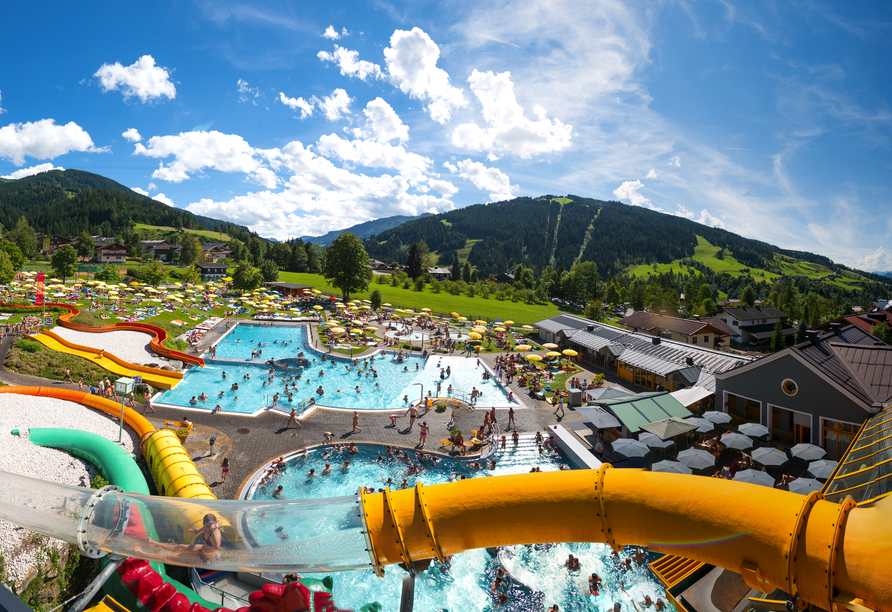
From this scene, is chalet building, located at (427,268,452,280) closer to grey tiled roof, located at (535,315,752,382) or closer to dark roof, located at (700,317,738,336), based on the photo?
dark roof, located at (700,317,738,336)

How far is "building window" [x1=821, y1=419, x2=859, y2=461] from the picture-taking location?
16281mm

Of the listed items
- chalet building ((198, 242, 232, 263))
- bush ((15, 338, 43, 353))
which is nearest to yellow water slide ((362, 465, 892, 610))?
bush ((15, 338, 43, 353))

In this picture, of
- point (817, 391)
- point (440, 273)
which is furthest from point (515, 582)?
point (440, 273)

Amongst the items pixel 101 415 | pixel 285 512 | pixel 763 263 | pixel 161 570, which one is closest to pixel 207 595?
pixel 161 570

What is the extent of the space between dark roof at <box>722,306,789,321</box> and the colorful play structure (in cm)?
7474

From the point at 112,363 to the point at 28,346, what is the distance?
5384 millimetres

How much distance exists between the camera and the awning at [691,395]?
2152 cm

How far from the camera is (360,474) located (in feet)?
54.5

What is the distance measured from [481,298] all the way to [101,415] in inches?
3163

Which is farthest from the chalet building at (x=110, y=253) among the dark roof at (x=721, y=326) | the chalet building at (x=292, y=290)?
the dark roof at (x=721, y=326)

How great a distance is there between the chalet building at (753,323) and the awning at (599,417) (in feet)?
187

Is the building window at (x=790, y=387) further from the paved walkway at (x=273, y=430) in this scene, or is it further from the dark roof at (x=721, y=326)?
the dark roof at (x=721, y=326)

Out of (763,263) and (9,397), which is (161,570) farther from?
(763,263)

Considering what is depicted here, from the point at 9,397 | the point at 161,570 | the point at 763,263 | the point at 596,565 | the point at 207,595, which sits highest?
the point at 763,263
